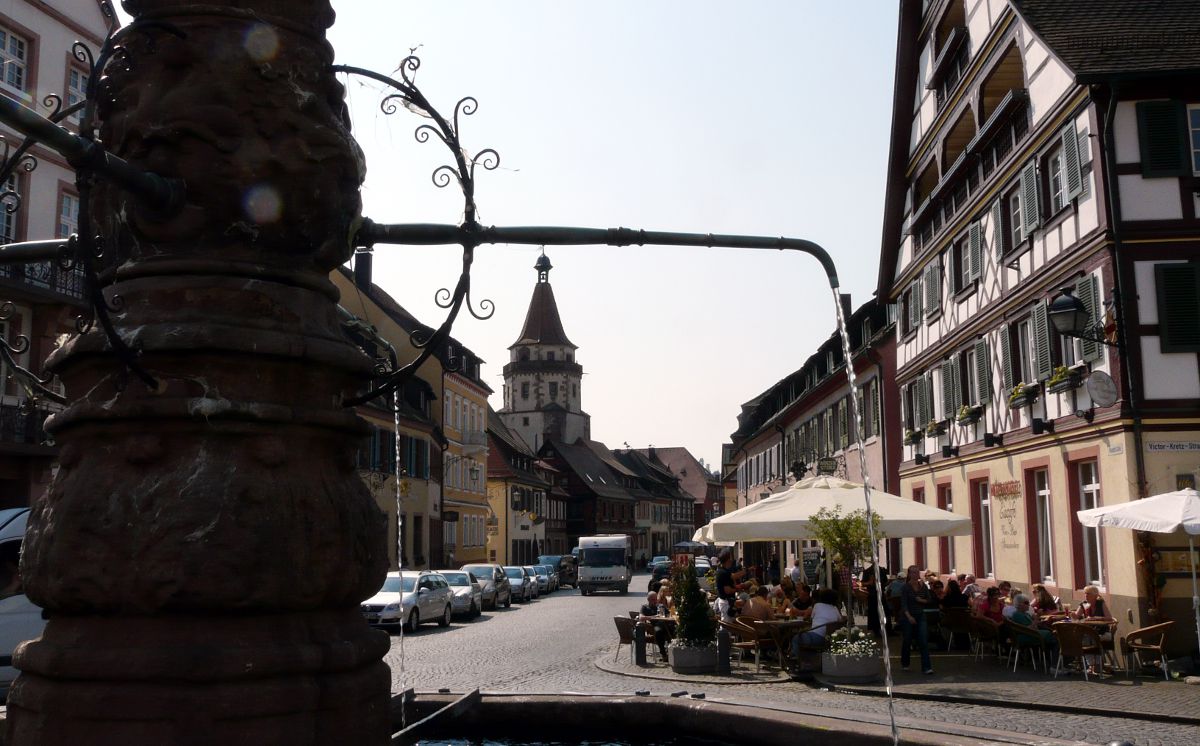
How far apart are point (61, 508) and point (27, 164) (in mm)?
2714

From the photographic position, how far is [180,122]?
3.48 meters

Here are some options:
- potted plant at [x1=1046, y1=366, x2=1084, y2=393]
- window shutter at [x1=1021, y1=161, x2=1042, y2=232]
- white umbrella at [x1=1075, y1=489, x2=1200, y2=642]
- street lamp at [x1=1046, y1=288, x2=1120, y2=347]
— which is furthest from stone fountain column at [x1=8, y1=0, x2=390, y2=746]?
window shutter at [x1=1021, y1=161, x2=1042, y2=232]

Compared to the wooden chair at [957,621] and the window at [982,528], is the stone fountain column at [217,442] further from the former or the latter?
the window at [982,528]

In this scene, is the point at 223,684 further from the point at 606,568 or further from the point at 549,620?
the point at 606,568

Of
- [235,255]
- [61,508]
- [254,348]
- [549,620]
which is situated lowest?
[549,620]

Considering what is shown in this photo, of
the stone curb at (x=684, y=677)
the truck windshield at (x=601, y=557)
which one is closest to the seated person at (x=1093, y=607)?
the stone curb at (x=684, y=677)

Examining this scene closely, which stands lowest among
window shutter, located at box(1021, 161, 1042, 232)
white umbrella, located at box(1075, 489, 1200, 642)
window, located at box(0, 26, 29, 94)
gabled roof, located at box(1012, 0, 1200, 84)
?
white umbrella, located at box(1075, 489, 1200, 642)

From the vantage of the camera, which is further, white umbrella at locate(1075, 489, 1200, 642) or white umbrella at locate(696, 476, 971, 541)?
white umbrella at locate(696, 476, 971, 541)

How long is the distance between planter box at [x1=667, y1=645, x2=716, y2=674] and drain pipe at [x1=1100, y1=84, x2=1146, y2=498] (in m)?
6.61

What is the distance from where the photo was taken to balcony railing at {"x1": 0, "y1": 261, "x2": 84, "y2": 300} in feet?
78.5

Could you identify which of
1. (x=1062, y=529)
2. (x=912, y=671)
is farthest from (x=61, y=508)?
(x=1062, y=529)

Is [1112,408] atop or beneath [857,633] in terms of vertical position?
atop

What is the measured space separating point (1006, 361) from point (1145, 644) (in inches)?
298

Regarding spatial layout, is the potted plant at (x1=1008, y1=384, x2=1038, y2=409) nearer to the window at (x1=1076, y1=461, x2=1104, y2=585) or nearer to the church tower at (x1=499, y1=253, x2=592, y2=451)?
the window at (x1=1076, y1=461, x2=1104, y2=585)
